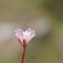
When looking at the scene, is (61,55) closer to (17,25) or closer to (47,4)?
(17,25)

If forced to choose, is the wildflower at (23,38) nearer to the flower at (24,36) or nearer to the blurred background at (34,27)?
the flower at (24,36)

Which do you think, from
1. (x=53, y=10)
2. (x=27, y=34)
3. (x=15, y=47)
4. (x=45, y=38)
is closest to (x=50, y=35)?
(x=45, y=38)

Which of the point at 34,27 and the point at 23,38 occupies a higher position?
the point at 34,27

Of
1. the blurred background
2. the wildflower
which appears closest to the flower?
the wildflower

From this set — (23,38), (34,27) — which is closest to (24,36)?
(23,38)

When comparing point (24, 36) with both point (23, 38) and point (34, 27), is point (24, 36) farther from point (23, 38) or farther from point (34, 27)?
point (34, 27)

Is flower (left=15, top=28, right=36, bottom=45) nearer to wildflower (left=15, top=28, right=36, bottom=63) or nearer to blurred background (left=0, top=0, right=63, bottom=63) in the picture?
wildflower (left=15, top=28, right=36, bottom=63)

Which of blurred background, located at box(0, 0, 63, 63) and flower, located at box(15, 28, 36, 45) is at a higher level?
blurred background, located at box(0, 0, 63, 63)

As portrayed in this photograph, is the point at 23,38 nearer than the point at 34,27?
Yes
